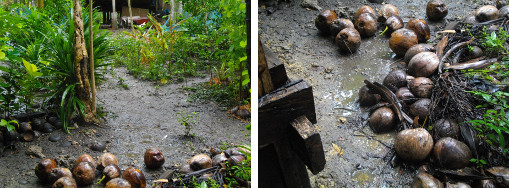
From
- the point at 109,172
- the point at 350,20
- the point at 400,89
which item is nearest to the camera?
the point at 109,172

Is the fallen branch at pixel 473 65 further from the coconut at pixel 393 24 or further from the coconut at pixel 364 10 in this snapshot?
the coconut at pixel 364 10

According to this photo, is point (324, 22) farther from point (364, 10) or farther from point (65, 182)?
point (65, 182)

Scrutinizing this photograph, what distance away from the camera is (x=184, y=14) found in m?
1.25

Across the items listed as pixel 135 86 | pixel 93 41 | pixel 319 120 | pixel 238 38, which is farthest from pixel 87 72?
pixel 319 120

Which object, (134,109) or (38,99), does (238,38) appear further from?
(38,99)

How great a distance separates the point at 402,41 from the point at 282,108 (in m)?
1.61

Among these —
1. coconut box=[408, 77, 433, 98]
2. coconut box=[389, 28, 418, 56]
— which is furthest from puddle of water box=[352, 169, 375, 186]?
coconut box=[389, 28, 418, 56]

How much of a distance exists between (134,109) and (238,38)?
0.43 m

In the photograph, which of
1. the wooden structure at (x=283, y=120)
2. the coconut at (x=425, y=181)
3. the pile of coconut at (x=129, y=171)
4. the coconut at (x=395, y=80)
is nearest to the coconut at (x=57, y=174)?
the pile of coconut at (x=129, y=171)

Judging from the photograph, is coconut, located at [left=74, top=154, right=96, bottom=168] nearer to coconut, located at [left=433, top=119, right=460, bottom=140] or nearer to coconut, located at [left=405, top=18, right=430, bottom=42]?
coconut, located at [left=433, top=119, right=460, bottom=140]

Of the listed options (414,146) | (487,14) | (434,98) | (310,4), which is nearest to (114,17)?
(414,146)

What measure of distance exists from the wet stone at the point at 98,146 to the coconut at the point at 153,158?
0.14 m

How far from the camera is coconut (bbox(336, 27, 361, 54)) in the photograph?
2.23 m

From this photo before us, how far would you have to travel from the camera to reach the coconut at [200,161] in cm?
128
